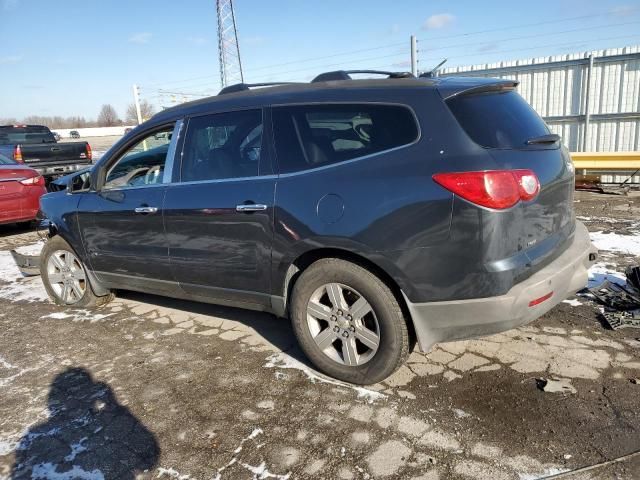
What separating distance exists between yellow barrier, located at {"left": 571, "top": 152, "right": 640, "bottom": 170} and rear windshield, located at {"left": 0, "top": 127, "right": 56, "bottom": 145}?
45.3ft

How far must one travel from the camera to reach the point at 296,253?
315cm

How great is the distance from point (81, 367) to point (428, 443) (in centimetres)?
257

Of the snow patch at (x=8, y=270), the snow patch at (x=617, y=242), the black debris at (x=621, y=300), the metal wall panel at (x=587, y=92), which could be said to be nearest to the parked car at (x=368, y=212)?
the black debris at (x=621, y=300)

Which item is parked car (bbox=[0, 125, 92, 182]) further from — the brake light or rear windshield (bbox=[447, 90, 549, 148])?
rear windshield (bbox=[447, 90, 549, 148])

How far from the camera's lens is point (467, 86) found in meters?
2.93

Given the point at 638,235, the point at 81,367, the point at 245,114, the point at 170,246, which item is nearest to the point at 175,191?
the point at 170,246

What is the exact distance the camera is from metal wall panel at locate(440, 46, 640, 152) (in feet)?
33.8

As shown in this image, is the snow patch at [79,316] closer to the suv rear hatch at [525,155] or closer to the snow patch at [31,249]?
the snow patch at [31,249]

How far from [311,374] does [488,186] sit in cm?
168

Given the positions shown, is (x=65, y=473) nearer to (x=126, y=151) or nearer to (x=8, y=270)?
(x=126, y=151)

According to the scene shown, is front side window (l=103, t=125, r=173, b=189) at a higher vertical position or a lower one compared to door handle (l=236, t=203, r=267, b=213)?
higher

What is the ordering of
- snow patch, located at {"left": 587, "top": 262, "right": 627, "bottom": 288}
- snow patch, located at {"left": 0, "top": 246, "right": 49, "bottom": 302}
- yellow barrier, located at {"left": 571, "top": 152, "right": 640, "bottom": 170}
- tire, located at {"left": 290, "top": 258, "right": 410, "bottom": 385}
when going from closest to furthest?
tire, located at {"left": 290, "top": 258, "right": 410, "bottom": 385}, snow patch, located at {"left": 587, "top": 262, "right": 627, "bottom": 288}, snow patch, located at {"left": 0, "top": 246, "right": 49, "bottom": 302}, yellow barrier, located at {"left": 571, "top": 152, "right": 640, "bottom": 170}

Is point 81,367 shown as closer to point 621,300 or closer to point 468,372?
point 468,372

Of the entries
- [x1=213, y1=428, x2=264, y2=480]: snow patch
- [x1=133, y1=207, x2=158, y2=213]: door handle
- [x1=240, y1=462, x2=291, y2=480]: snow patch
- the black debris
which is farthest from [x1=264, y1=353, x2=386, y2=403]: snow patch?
the black debris
